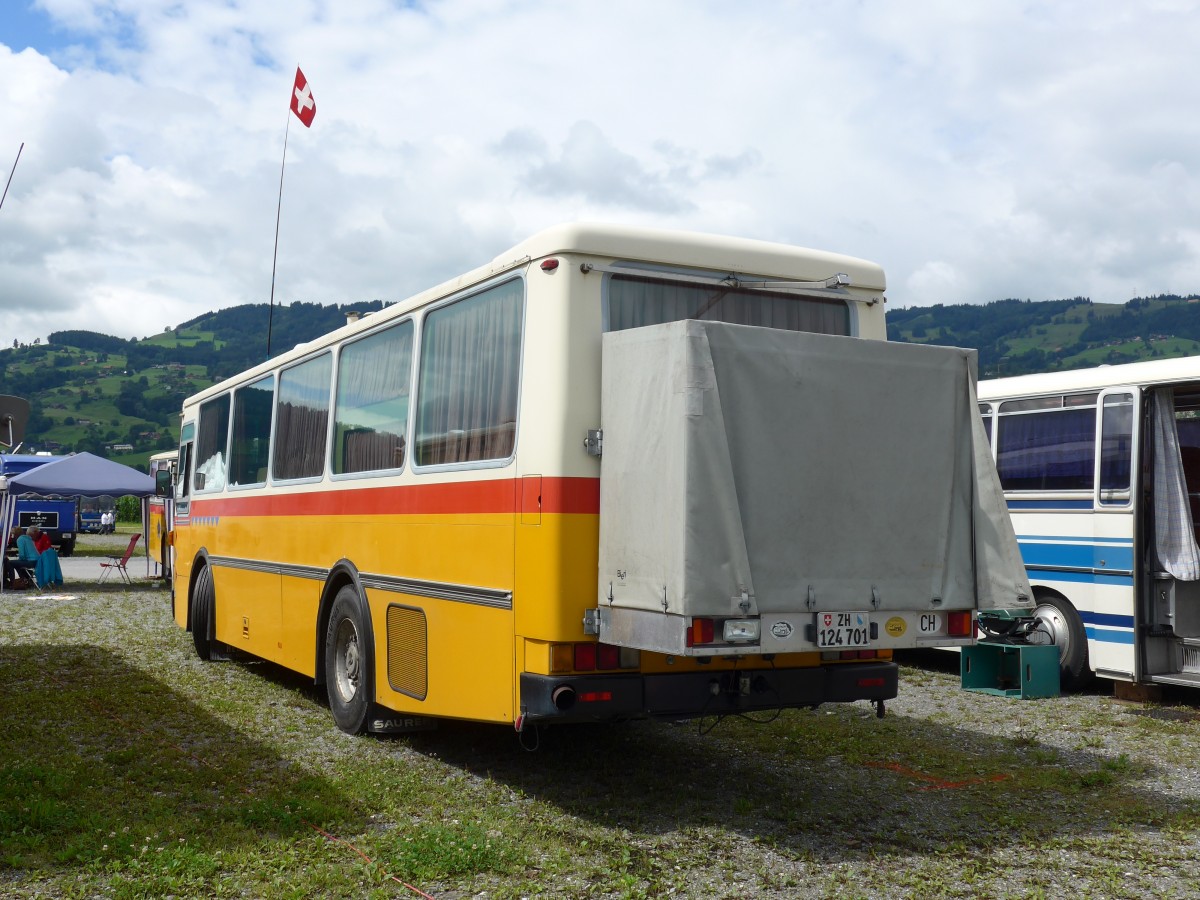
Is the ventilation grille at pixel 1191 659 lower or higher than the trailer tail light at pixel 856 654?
lower

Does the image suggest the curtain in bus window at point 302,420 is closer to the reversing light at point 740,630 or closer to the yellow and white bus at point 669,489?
the yellow and white bus at point 669,489

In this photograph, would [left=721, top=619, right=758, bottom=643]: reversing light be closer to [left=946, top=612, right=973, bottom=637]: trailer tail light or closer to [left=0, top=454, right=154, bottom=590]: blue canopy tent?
[left=946, top=612, right=973, bottom=637]: trailer tail light

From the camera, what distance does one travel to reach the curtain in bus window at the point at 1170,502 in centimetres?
999

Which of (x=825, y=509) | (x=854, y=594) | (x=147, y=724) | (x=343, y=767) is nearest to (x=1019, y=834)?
(x=854, y=594)

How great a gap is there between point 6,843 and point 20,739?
2792 mm

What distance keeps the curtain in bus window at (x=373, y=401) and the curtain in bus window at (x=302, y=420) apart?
0.36 metres

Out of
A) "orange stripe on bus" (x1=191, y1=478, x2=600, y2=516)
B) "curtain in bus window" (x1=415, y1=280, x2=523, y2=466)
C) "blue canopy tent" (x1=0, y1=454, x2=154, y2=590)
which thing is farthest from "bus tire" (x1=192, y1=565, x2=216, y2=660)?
"blue canopy tent" (x1=0, y1=454, x2=154, y2=590)

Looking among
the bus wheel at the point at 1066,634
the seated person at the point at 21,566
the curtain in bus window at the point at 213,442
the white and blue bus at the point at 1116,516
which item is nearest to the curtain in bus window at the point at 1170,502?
the white and blue bus at the point at 1116,516

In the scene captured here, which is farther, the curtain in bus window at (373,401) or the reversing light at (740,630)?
the curtain in bus window at (373,401)

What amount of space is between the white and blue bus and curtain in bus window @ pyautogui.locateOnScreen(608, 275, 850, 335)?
4.65m

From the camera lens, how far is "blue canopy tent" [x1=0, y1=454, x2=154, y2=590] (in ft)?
77.0

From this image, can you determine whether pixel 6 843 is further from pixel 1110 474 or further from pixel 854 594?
pixel 1110 474

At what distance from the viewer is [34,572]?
24.0 m

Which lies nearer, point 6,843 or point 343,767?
point 6,843
